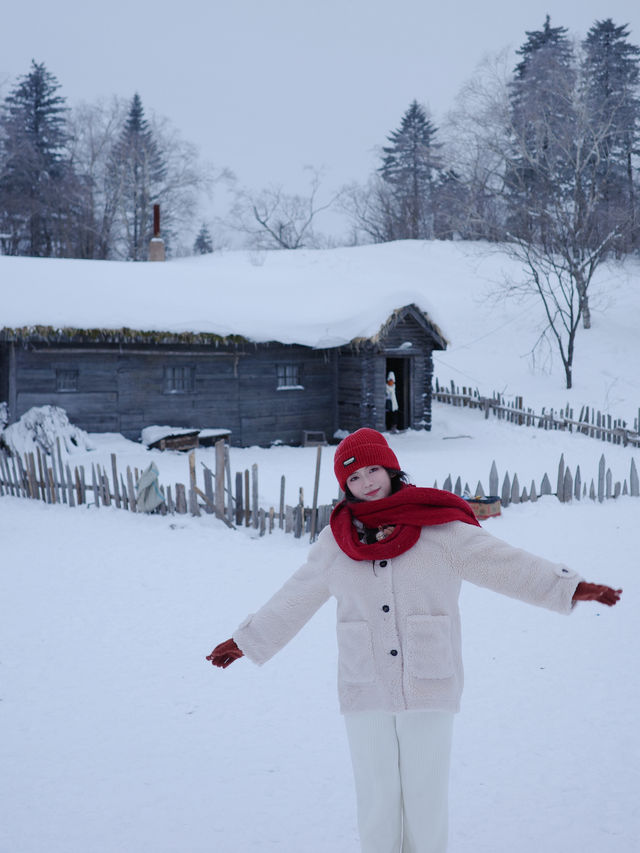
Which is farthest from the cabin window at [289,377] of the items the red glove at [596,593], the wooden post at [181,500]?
the red glove at [596,593]

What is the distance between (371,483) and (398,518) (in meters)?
0.22

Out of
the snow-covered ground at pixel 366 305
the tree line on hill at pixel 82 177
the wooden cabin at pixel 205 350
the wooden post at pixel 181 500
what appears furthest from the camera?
the tree line on hill at pixel 82 177

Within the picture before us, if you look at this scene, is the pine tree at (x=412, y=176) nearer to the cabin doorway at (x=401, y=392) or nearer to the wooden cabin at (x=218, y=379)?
the cabin doorway at (x=401, y=392)

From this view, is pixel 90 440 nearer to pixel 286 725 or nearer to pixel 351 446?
pixel 286 725

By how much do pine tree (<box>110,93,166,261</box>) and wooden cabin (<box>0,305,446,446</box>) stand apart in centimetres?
2353

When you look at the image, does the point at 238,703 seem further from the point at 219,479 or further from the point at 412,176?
the point at 412,176

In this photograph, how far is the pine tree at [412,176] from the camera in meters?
48.9

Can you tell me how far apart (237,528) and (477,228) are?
38721 mm

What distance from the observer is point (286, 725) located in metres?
4.98

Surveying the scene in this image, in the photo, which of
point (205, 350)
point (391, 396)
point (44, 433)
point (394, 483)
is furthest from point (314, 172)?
point (394, 483)

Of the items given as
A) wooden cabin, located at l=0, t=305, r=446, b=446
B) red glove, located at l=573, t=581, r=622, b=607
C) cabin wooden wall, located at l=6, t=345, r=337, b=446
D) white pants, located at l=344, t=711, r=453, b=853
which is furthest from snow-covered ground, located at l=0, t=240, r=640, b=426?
red glove, located at l=573, t=581, r=622, b=607

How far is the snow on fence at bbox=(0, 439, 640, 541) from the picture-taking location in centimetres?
983

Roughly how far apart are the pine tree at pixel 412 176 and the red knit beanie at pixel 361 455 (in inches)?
1824

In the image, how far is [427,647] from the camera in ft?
9.57
